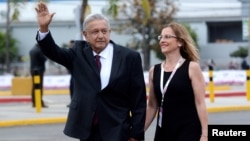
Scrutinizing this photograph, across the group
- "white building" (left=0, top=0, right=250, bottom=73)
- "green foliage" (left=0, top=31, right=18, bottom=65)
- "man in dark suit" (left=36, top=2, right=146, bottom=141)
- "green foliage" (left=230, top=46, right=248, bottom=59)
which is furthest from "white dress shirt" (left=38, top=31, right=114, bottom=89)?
"green foliage" (left=0, top=31, right=18, bottom=65)

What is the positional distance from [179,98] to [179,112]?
0.12 meters

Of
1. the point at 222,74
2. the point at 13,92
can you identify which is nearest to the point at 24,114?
the point at 13,92

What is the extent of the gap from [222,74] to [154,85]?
101 ft

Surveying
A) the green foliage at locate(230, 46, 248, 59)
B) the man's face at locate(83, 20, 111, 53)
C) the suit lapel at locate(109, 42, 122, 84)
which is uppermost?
the man's face at locate(83, 20, 111, 53)

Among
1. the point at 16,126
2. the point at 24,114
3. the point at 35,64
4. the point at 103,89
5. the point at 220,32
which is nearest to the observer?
the point at 103,89

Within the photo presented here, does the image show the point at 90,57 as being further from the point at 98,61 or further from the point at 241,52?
the point at 241,52

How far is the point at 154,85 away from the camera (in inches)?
255

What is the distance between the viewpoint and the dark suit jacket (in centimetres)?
612

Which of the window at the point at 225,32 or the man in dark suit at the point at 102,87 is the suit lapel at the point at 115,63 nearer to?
the man in dark suit at the point at 102,87

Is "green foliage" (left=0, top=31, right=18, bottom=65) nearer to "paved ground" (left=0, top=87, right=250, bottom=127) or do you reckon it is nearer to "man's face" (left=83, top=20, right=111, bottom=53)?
"paved ground" (left=0, top=87, right=250, bottom=127)

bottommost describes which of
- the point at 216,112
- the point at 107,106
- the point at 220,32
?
the point at 220,32

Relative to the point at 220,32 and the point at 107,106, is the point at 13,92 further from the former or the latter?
the point at 220,32

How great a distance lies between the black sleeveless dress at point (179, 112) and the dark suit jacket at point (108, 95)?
270 mm

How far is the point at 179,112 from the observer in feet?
20.9
